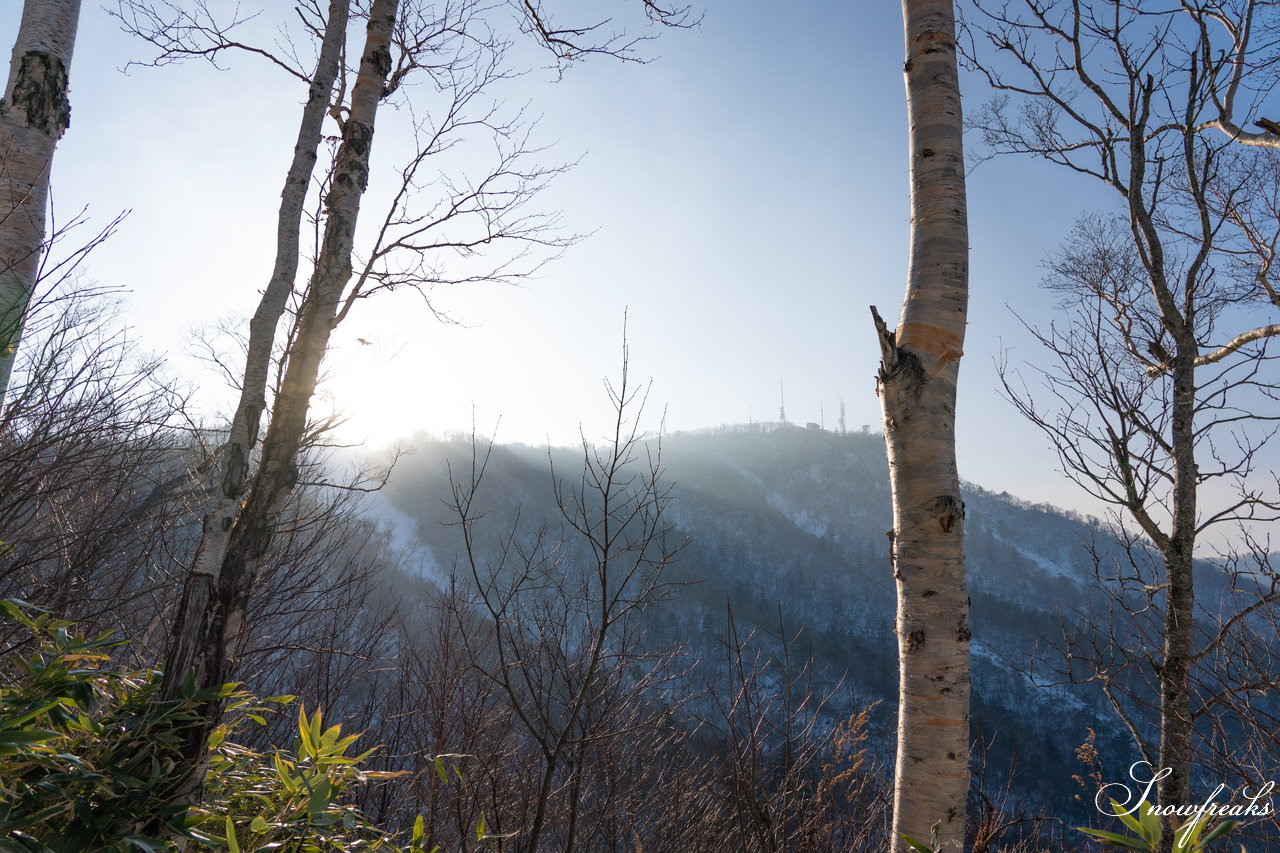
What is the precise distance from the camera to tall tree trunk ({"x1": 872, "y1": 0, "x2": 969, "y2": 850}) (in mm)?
1760

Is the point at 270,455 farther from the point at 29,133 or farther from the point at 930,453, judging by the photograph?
the point at 930,453

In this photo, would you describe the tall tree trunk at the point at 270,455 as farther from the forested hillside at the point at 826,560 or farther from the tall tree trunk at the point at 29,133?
the forested hillside at the point at 826,560

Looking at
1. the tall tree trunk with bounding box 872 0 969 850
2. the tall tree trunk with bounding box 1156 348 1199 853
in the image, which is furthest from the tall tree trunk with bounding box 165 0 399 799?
the tall tree trunk with bounding box 1156 348 1199 853

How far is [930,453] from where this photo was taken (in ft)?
6.32

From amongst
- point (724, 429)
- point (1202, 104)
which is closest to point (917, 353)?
point (1202, 104)

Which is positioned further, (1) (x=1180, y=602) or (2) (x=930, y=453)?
(1) (x=1180, y=602)

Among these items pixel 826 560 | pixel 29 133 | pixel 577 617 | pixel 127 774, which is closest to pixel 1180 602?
pixel 577 617

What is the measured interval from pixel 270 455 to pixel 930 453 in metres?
2.14

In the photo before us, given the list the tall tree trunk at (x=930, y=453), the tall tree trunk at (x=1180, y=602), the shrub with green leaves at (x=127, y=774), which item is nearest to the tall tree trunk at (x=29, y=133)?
the shrub with green leaves at (x=127, y=774)

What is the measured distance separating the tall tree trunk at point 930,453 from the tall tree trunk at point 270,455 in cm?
192

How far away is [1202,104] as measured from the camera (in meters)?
4.51

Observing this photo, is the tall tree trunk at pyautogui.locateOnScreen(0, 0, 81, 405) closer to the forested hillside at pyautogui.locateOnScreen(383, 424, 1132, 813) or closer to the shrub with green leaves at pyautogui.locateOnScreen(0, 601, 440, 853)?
the shrub with green leaves at pyautogui.locateOnScreen(0, 601, 440, 853)

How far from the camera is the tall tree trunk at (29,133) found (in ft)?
6.87

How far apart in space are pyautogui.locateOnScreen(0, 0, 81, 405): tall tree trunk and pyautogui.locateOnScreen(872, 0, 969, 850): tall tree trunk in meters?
2.81
